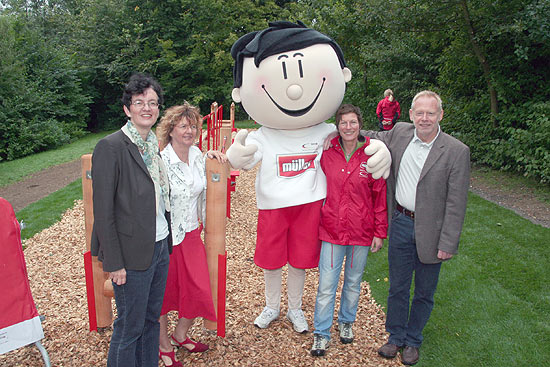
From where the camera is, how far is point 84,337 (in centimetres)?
367

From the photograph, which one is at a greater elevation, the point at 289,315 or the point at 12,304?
the point at 12,304

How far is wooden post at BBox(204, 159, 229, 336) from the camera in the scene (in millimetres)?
3256

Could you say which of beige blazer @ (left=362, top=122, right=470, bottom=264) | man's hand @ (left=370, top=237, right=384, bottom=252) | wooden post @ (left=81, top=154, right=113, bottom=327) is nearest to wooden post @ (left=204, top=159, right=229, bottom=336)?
wooden post @ (left=81, top=154, right=113, bottom=327)

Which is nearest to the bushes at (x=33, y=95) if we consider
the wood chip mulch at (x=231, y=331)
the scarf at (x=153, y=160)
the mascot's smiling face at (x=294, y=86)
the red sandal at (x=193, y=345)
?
the wood chip mulch at (x=231, y=331)

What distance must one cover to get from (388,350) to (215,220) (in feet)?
5.76

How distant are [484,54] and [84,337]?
9.14 metres

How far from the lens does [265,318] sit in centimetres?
387

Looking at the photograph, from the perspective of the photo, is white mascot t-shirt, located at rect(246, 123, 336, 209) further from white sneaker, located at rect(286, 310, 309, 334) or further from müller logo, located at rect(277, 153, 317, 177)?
white sneaker, located at rect(286, 310, 309, 334)

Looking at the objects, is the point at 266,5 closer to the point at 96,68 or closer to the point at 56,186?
the point at 96,68

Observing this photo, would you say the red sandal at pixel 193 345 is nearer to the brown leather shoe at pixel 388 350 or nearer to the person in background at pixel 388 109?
the brown leather shoe at pixel 388 350

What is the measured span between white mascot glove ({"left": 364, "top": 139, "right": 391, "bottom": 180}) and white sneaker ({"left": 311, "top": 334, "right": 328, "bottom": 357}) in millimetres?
1414

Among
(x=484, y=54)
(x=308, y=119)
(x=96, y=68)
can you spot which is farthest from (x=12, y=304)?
(x=96, y=68)

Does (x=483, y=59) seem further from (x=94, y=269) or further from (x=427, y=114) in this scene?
(x=94, y=269)

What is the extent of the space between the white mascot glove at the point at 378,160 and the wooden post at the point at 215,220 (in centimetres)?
109
